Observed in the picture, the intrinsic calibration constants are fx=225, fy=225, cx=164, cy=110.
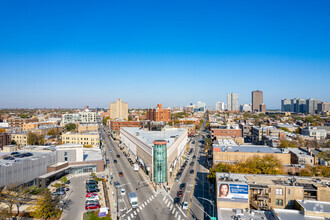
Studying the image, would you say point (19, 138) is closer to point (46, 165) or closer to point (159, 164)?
point (46, 165)

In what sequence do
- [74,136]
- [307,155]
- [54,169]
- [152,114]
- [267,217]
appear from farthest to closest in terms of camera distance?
[152,114] → [74,136] → [307,155] → [54,169] → [267,217]

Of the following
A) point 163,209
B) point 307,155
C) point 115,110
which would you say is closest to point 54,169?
point 163,209

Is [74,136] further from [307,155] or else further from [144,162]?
[307,155]

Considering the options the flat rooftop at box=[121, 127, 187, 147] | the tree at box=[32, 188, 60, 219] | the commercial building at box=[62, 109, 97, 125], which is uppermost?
the commercial building at box=[62, 109, 97, 125]

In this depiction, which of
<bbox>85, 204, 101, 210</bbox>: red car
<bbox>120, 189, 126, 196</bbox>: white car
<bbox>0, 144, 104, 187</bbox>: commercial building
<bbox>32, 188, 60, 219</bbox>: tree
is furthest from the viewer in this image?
<bbox>0, 144, 104, 187</bbox>: commercial building

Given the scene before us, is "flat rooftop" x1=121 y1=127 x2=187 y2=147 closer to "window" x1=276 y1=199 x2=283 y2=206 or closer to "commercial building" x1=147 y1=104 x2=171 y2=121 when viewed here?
"window" x1=276 y1=199 x2=283 y2=206

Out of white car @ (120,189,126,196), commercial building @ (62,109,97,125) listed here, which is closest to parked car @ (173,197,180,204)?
white car @ (120,189,126,196)
